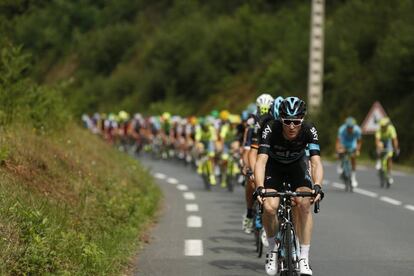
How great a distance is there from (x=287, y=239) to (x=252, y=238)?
439 centimetres

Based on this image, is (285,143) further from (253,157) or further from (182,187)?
(182,187)

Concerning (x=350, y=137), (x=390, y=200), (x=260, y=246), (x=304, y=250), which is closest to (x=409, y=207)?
(x=390, y=200)

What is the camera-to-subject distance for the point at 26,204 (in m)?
8.98

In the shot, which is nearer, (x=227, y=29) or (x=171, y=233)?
(x=171, y=233)

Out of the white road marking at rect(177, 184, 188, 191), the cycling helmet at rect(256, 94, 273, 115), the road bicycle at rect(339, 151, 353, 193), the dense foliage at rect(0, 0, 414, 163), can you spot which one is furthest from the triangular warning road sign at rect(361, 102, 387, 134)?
the cycling helmet at rect(256, 94, 273, 115)

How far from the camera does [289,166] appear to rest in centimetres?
848

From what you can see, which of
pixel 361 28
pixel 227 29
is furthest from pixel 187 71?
pixel 361 28

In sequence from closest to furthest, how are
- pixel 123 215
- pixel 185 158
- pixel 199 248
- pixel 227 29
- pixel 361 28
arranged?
pixel 199 248, pixel 123 215, pixel 185 158, pixel 361 28, pixel 227 29

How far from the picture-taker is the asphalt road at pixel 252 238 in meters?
9.65

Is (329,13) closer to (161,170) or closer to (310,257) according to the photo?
(161,170)

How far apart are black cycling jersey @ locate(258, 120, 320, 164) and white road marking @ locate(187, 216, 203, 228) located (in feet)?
17.3

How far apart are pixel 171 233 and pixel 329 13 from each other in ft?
156

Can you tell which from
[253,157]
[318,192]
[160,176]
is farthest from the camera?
[160,176]

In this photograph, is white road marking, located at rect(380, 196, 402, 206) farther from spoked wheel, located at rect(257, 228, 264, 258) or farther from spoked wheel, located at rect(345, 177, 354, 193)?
spoked wheel, located at rect(257, 228, 264, 258)
